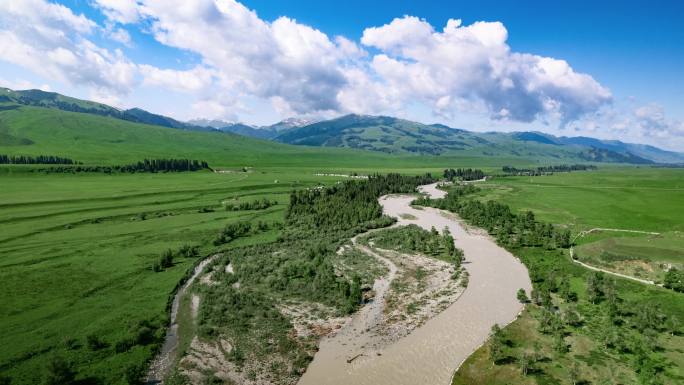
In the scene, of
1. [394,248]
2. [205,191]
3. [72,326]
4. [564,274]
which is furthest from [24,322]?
[205,191]

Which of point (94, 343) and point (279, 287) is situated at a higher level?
point (94, 343)

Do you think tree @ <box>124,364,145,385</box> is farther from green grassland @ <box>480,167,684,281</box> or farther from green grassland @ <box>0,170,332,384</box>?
green grassland @ <box>480,167,684,281</box>

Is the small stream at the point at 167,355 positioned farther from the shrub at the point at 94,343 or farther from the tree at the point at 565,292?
the tree at the point at 565,292

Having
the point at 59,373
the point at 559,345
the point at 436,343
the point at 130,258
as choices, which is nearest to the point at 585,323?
the point at 559,345

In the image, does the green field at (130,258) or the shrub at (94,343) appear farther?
the shrub at (94,343)

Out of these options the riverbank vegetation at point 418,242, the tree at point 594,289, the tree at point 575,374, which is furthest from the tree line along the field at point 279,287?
the tree at point 594,289

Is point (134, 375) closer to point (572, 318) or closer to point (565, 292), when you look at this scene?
point (572, 318)

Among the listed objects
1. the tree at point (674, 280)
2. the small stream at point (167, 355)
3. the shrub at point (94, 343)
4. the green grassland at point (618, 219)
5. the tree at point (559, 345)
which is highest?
the green grassland at point (618, 219)
